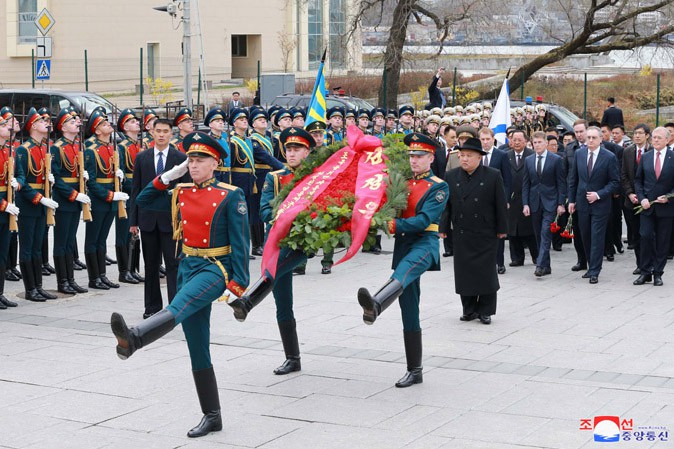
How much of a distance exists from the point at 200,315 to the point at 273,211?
1.38m

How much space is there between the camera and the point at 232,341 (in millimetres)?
10102

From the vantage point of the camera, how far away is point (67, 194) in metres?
12.4

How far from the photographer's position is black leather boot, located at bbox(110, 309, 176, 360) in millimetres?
6770

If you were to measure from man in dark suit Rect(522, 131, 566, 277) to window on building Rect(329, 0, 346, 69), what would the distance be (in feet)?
108

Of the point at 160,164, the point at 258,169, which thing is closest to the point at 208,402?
the point at 160,164

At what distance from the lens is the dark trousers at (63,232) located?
1249 cm

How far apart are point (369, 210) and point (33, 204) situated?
5.27 meters

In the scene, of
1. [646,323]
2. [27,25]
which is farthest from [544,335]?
[27,25]

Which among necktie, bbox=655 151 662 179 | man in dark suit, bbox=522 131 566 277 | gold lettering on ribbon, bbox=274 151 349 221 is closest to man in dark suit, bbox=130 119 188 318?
gold lettering on ribbon, bbox=274 151 349 221

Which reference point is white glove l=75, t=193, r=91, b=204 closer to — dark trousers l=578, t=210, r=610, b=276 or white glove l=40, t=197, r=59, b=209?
white glove l=40, t=197, r=59, b=209

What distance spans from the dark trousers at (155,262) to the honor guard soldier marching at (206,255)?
3247mm

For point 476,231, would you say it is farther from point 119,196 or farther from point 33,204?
point 33,204

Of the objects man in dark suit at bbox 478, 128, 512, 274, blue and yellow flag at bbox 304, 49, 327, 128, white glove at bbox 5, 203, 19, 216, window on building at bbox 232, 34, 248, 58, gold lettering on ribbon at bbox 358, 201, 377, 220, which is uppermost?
window on building at bbox 232, 34, 248, 58

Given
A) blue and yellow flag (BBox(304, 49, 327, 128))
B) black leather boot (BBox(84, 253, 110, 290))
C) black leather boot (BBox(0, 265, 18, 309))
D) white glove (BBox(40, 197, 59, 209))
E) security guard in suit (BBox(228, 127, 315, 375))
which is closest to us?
security guard in suit (BBox(228, 127, 315, 375))
